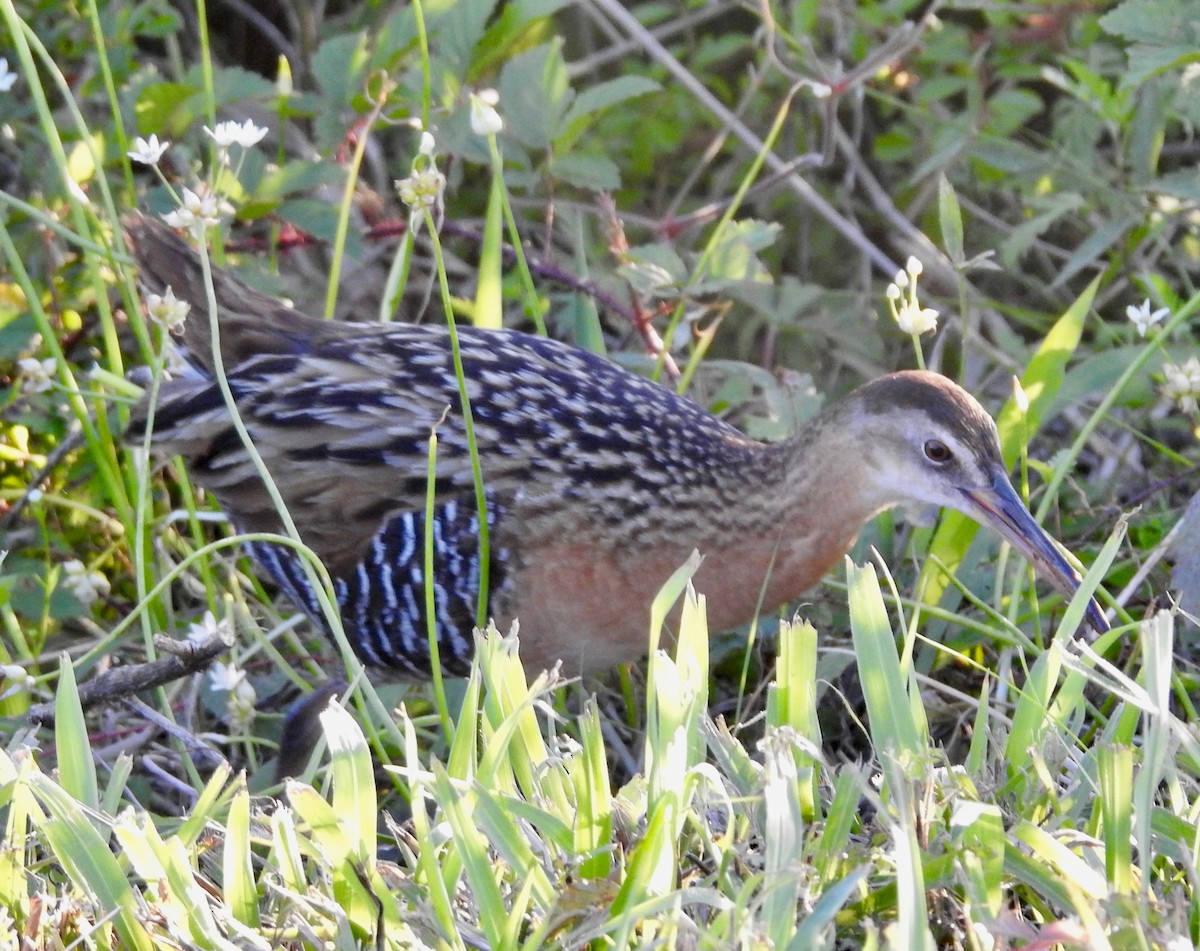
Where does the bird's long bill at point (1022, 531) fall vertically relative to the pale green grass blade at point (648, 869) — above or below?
below

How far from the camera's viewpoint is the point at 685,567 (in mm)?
1961

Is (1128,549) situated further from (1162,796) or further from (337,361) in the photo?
(337,361)

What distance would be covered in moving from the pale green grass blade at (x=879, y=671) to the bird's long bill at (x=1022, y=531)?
2.21 ft

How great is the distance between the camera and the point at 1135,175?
3463mm

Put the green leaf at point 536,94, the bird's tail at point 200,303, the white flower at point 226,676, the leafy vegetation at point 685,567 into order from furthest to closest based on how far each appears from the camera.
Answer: the green leaf at point 536,94 → the bird's tail at point 200,303 → the white flower at point 226,676 → the leafy vegetation at point 685,567

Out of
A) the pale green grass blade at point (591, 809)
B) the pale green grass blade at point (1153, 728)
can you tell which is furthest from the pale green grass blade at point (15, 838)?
the pale green grass blade at point (1153, 728)

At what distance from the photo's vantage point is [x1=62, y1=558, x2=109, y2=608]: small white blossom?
301 cm

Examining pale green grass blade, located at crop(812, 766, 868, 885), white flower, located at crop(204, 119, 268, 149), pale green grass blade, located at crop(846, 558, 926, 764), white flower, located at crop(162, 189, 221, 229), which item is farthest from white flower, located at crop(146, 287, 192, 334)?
pale green grass blade, located at crop(812, 766, 868, 885)

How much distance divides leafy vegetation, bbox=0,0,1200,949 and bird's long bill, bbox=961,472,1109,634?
0.11 m

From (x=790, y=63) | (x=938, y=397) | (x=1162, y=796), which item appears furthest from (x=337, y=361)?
(x=790, y=63)

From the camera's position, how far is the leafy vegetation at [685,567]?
176 cm

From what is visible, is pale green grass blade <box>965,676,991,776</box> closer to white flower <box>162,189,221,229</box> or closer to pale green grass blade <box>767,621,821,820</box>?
pale green grass blade <box>767,621,821,820</box>

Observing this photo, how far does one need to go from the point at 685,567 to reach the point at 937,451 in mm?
824

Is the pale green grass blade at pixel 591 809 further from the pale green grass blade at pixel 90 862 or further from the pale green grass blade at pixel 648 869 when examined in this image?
the pale green grass blade at pixel 90 862
